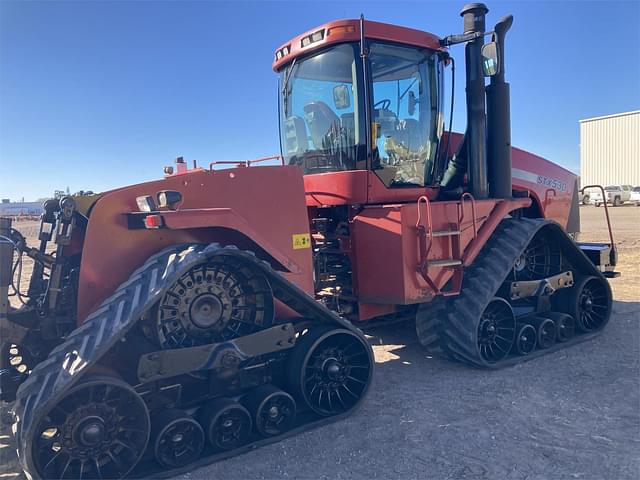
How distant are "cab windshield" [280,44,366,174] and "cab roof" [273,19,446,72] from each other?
86mm

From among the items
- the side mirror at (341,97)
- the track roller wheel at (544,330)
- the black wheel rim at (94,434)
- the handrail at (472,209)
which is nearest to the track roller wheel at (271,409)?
the black wheel rim at (94,434)

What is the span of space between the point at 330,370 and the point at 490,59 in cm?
322

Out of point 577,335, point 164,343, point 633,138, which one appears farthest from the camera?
point 633,138

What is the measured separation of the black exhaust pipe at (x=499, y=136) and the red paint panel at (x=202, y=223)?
2.36m

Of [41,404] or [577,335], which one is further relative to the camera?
[577,335]

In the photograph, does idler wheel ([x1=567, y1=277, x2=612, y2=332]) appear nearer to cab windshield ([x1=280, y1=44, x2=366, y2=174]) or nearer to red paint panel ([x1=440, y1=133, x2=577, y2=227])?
red paint panel ([x1=440, y1=133, x2=577, y2=227])

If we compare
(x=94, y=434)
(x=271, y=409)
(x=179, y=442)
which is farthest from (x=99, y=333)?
(x=271, y=409)

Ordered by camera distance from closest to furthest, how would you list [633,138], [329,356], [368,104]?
[329,356] < [368,104] < [633,138]

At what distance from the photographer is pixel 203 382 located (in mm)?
3512

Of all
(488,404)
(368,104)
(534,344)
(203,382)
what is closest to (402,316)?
(534,344)

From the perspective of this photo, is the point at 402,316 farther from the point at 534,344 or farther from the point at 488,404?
the point at 488,404

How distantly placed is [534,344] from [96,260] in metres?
4.11

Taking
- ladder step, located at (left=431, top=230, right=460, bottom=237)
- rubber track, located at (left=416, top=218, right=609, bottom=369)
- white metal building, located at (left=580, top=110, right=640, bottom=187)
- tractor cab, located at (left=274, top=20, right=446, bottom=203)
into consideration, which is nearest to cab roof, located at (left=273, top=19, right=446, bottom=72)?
tractor cab, located at (left=274, top=20, right=446, bottom=203)

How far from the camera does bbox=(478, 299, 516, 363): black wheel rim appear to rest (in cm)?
493
